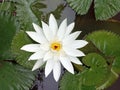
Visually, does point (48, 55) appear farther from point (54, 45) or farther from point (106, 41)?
point (106, 41)

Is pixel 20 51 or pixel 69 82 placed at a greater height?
pixel 20 51

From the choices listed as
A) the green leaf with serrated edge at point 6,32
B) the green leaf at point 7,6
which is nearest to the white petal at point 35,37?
the green leaf with serrated edge at point 6,32

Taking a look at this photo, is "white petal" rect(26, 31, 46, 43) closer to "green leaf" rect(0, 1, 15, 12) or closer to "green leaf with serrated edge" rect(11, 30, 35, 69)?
"green leaf with serrated edge" rect(11, 30, 35, 69)

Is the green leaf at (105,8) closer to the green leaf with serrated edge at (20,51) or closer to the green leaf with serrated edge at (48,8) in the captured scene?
the green leaf with serrated edge at (48,8)

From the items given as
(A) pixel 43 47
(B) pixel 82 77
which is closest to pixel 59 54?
(A) pixel 43 47

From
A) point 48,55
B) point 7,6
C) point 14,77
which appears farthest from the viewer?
point 7,6

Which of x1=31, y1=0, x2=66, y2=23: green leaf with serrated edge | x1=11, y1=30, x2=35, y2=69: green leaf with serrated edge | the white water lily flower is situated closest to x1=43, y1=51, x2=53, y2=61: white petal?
the white water lily flower

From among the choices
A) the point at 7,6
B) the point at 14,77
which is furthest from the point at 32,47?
the point at 7,6
